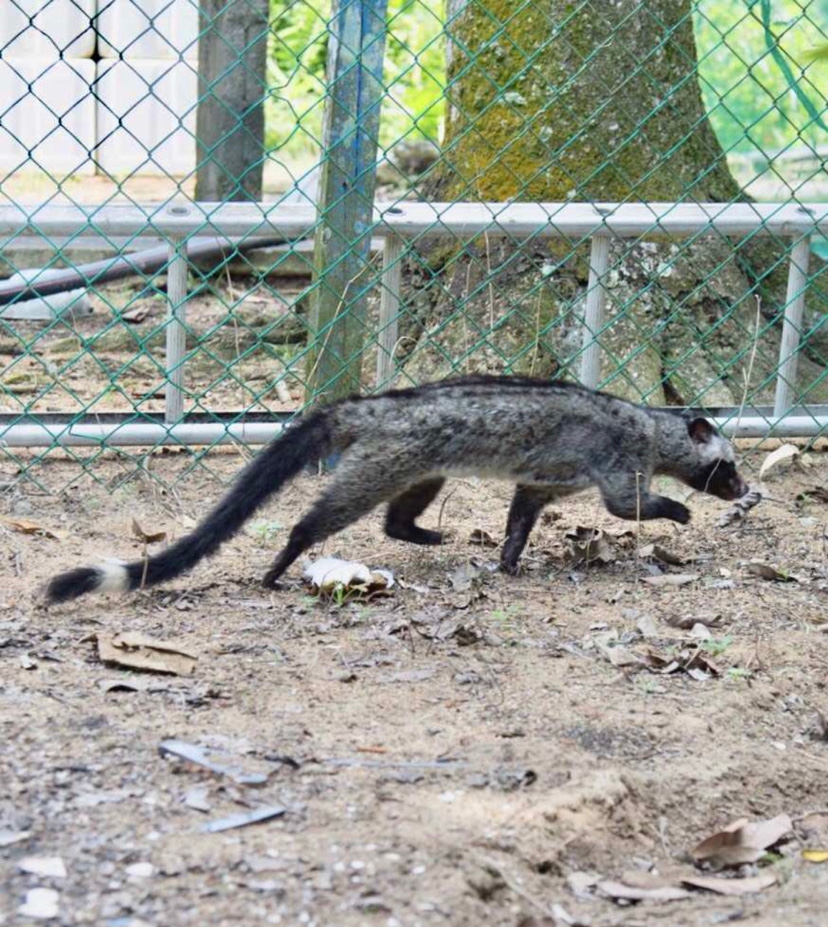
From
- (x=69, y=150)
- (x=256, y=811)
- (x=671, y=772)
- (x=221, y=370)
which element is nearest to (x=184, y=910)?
(x=256, y=811)

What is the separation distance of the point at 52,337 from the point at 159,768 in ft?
16.0

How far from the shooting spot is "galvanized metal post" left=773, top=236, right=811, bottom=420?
6.70 meters

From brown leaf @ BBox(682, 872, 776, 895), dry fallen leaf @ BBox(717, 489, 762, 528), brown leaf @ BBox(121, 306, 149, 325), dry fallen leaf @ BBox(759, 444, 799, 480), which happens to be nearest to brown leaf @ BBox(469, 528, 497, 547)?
dry fallen leaf @ BBox(717, 489, 762, 528)

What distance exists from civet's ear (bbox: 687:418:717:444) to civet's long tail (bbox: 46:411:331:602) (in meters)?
1.66

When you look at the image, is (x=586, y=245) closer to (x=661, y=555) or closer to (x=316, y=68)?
(x=661, y=555)

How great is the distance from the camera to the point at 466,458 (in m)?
5.59

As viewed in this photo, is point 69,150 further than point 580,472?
Yes

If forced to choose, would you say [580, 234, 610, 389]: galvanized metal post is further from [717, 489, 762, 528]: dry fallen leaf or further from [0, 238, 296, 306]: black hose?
[0, 238, 296, 306]: black hose

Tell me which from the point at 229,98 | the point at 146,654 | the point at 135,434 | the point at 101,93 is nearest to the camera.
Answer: the point at 146,654

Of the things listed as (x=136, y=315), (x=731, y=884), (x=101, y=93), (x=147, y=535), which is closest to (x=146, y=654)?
(x=147, y=535)

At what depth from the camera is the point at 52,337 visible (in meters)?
8.05

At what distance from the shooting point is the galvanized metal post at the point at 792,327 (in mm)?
6695

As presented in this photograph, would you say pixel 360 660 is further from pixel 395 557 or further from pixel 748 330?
pixel 748 330

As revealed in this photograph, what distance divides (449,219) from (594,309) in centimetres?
76
